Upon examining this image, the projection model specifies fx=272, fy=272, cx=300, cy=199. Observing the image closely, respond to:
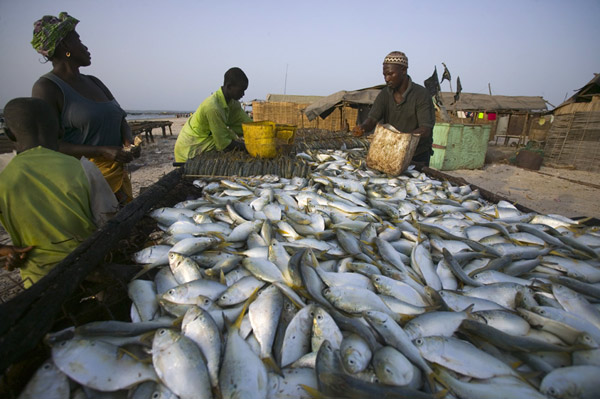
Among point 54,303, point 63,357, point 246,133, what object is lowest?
point 63,357

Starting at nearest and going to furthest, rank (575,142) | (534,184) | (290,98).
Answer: (534,184), (575,142), (290,98)

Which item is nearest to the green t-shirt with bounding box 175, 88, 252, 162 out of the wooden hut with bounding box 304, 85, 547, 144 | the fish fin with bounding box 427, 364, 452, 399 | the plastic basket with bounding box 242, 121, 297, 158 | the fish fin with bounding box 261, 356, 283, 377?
the plastic basket with bounding box 242, 121, 297, 158

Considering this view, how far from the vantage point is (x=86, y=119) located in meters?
2.59

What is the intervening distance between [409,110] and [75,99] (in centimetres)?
434

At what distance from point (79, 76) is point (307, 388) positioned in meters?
3.38

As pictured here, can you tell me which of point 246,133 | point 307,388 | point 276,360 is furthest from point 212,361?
point 246,133

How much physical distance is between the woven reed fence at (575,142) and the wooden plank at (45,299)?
1437 centimetres

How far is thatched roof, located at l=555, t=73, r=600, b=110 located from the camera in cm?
1040

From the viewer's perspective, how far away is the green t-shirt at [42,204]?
1588 millimetres

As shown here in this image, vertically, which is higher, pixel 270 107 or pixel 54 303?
pixel 270 107

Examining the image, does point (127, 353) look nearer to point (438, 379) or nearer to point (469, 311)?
point (438, 379)

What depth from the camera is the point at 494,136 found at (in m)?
19.8

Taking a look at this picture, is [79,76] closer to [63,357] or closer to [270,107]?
[63,357]

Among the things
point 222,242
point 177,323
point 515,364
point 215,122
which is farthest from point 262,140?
point 515,364
